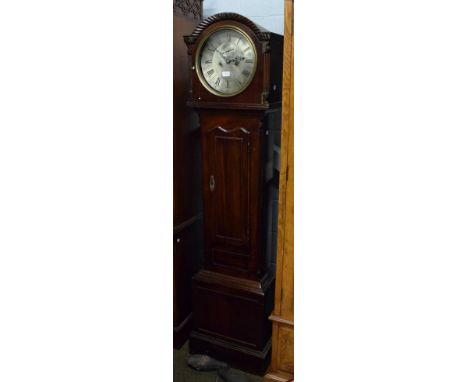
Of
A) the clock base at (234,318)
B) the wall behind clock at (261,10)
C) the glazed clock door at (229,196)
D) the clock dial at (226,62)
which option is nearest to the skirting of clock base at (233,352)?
the clock base at (234,318)

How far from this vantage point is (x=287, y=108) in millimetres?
1445

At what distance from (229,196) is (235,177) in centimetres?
9

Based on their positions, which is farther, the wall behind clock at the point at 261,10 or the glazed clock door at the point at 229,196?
the wall behind clock at the point at 261,10

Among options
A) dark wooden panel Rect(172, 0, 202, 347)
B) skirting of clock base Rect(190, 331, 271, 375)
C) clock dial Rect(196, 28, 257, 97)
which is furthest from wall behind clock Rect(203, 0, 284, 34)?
skirting of clock base Rect(190, 331, 271, 375)

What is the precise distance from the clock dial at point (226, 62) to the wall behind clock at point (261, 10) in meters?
0.38

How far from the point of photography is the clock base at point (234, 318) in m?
1.92

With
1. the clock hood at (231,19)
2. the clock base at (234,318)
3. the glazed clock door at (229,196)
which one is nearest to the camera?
the clock hood at (231,19)

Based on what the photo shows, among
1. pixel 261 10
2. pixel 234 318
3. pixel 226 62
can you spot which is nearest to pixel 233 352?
pixel 234 318

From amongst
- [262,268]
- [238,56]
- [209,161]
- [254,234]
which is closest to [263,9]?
[238,56]

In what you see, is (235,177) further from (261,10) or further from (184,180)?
(261,10)

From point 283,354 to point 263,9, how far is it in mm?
1519

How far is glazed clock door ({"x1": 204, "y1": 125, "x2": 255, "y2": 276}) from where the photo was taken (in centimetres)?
178

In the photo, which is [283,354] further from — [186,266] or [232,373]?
[186,266]

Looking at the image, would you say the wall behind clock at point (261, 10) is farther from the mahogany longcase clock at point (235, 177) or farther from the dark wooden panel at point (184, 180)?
the mahogany longcase clock at point (235, 177)
